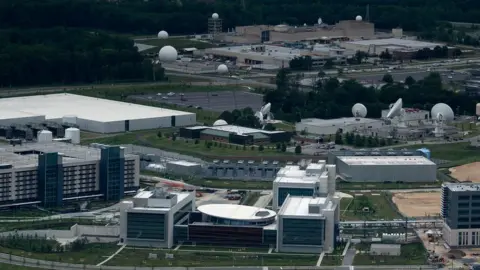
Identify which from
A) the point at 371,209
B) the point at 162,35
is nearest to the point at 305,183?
the point at 371,209

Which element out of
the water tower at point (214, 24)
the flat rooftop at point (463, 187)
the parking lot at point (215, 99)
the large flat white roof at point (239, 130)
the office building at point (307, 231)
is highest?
the water tower at point (214, 24)

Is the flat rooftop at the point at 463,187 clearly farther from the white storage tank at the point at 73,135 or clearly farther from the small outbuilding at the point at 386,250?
the white storage tank at the point at 73,135

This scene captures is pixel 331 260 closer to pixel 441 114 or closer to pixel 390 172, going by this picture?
pixel 390 172

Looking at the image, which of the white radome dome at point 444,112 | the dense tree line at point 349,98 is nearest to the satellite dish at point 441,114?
the white radome dome at point 444,112

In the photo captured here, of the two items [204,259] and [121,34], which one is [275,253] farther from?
[121,34]

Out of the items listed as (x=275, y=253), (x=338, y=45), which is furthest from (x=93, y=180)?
(x=338, y=45)

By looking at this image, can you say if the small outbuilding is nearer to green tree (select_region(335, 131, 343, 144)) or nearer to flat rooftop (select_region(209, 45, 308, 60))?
green tree (select_region(335, 131, 343, 144))
